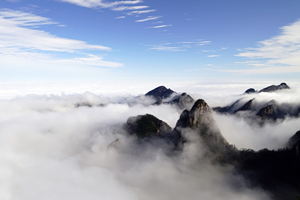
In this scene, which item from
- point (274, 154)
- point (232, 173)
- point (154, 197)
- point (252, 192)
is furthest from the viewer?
point (154, 197)

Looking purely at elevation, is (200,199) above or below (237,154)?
below

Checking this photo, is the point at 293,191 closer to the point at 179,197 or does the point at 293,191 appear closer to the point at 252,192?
the point at 252,192

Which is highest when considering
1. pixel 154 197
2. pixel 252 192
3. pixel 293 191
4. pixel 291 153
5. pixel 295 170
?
pixel 291 153

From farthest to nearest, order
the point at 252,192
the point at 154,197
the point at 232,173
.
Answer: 1. the point at 154,197
2. the point at 232,173
3. the point at 252,192

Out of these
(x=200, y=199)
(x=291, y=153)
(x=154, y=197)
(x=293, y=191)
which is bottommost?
(x=154, y=197)

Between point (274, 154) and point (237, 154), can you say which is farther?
point (237, 154)

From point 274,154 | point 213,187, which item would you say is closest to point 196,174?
point 213,187

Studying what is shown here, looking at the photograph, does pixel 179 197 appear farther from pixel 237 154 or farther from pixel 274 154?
pixel 274 154

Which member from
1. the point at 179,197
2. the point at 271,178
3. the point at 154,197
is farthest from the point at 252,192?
the point at 154,197

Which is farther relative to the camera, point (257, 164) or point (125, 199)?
point (125, 199)
